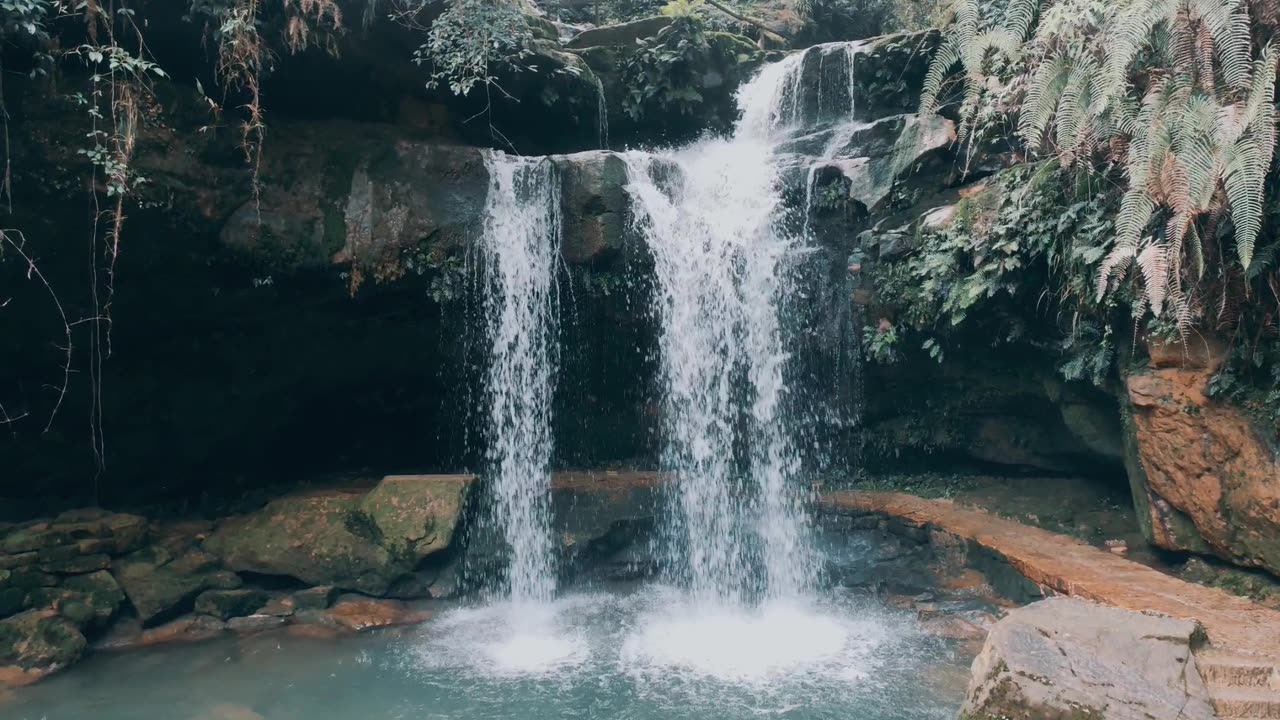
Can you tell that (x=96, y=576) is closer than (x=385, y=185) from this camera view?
Yes

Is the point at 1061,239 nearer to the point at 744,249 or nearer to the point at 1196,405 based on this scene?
the point at 1196,405

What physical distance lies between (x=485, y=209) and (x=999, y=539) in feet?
17.8

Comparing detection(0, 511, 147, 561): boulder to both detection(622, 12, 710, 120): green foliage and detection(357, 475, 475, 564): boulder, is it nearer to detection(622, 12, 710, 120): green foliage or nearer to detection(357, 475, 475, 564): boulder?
detection(357, 475, 475, 564): boulder

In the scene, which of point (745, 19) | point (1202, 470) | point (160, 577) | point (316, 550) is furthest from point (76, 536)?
point (745, 19)

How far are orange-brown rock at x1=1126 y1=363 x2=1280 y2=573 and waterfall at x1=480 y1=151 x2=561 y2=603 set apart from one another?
4.97 m

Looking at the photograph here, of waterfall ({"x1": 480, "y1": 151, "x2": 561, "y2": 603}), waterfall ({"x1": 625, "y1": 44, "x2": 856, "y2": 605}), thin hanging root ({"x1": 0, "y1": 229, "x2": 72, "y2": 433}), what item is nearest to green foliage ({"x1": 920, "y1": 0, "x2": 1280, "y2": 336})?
waterfall ({"x1": 625, "y1": 44, "x2": 856, "y2": 605})

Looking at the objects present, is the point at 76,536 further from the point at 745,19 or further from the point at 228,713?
the point at 745,19

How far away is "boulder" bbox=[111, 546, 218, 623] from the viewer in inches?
263

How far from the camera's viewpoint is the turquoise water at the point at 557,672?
16.4 ft

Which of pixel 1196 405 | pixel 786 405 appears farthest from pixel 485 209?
pixel 1196 405

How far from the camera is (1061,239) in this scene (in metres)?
5.97

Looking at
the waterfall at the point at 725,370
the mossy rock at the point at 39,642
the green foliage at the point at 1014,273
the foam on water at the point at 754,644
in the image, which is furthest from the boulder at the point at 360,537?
the green foliage at the point at 1014,273

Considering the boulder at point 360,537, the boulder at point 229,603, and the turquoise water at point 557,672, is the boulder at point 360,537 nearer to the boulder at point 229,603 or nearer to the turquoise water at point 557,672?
the boulder at point 229,603

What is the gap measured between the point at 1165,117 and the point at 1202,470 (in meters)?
2.29
